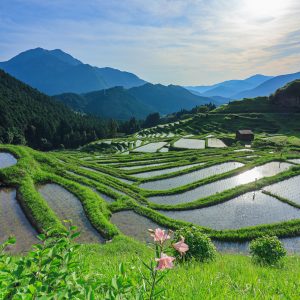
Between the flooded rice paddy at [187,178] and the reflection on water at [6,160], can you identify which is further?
the flooded rice paddy at [187,178]

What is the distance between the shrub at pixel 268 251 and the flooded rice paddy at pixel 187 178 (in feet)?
71.7

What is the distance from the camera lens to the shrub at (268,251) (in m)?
14.0

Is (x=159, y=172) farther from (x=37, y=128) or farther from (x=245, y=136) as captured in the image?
(x=37, y=128)

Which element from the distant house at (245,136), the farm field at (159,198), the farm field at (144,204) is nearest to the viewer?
the farm field at (144,204)

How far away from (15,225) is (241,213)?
19954 millimetres

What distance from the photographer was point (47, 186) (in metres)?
29.8

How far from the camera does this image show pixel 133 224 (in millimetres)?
24109

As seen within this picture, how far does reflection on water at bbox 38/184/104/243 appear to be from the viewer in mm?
20883

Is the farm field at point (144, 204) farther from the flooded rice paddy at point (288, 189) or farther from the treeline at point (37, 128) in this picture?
the treeline at point (37, 128)

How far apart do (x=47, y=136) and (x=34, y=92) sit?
2428 inches

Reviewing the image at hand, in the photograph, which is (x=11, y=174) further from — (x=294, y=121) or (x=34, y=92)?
(x=34, y=92)

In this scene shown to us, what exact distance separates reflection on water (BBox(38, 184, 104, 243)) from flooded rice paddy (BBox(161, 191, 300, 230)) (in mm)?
8535

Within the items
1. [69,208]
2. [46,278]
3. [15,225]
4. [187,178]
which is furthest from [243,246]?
[46,278]

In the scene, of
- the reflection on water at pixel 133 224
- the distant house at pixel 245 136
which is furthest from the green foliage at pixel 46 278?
the distant house at pixel 245 136
